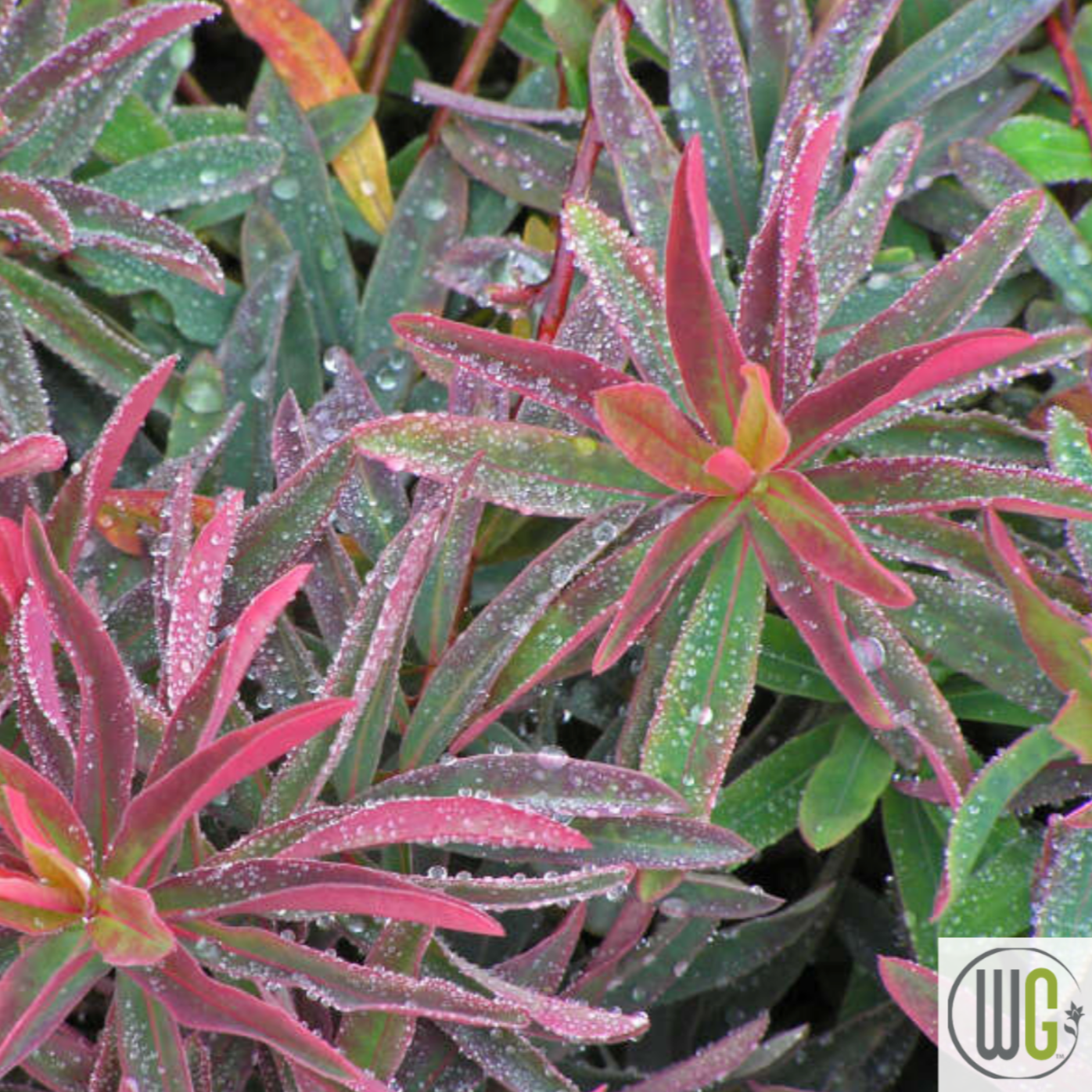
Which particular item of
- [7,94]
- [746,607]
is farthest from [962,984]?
[7,94]

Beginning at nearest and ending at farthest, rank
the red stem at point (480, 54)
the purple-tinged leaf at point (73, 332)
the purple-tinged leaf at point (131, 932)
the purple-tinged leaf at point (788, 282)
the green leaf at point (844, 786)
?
the purple-tinged leaf at point (131, 932), the purple-tinged leaf at point (788, 282), the green leaf at point (844, 786), the purple-tinged leaf at point (73, 332), the red stem at point (480, 54)

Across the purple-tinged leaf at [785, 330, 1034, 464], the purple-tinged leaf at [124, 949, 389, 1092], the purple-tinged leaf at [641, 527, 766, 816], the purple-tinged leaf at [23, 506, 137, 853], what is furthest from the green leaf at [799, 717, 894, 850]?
the purple-tinged leaf at [23, 506, 137, 853]

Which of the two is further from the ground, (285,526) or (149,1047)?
(285,526)

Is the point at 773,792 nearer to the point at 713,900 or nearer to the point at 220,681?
the point at 713,900

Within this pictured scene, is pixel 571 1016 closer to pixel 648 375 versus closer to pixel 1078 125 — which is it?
pixel 648 375

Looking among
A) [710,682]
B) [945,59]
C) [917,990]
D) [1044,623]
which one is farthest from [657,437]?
[945,59]

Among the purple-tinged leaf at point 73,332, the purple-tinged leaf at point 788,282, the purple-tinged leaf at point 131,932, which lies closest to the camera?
the purple-tinged leaf at point 131,932

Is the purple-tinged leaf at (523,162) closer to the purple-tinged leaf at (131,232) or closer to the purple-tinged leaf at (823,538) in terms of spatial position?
the purple-tinged leaf at (131,232)

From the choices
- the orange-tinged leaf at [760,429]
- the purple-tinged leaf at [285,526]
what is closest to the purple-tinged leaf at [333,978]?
the purple-tinged leaf at [285,526]

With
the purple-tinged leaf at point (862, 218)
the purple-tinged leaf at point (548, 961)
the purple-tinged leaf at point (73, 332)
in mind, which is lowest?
the purple-tinged leaf at point (548, 961)
